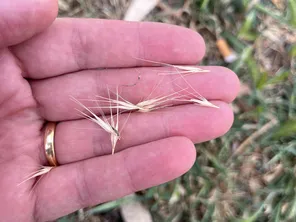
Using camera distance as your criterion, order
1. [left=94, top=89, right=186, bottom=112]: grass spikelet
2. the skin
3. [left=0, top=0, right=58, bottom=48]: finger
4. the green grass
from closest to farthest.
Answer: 1. [left=0, top=0, right=58, bottom=48]: finger
2. the skin
3. [left=94, top=89, right=186, bottom=112]: grass spikelet
4. the green grass

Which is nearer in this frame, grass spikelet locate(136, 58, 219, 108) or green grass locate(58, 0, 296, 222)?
grass spikelet locate(136, 58, 219, 108)

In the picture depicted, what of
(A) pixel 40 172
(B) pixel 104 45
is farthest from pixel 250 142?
(A) pixel 40 172

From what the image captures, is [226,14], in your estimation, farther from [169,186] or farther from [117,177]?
[117,177]

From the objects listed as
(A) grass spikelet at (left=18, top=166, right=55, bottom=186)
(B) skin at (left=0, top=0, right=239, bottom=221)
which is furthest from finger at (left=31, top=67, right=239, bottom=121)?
(A) grass spikelet at (left=18, top=166, right=55, bottom=186)

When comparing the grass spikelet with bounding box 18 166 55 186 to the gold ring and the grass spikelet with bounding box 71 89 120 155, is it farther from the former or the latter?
the grass spikelet with bounding box 71 89 120 155

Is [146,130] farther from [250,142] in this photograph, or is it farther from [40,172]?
[250,142]

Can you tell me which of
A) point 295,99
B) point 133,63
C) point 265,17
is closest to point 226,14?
point 265,17

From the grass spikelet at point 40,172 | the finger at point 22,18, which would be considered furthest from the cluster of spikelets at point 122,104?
the finger at point 22,18

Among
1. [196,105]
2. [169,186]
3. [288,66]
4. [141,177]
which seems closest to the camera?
[141,177]
